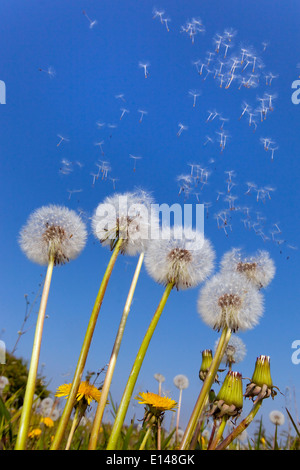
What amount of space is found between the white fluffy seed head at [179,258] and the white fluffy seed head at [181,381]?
7.02ft

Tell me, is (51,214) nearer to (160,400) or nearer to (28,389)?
(28,389)

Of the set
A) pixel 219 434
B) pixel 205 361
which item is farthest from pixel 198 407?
pixel 205 361

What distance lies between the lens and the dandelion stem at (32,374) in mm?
2223

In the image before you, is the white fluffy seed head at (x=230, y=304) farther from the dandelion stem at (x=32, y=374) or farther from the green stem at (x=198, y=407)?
the dandelion stem at (x=32, y=374)

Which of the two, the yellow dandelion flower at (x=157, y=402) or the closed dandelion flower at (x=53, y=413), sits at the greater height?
the yellow dandelion flower at (x=157, y=402)

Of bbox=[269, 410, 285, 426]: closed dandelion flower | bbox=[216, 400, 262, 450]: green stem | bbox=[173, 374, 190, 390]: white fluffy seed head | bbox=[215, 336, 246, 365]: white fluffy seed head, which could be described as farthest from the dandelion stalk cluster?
bbox=[269, 410, 285, 426]: closed dandelion flower

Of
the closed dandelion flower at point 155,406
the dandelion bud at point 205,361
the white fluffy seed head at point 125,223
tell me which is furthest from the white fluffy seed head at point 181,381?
the white fluffy seed head at point 125,223

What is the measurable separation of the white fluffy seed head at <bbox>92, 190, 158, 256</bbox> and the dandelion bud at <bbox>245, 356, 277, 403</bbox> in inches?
41.4

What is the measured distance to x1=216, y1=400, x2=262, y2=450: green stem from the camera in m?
2.35

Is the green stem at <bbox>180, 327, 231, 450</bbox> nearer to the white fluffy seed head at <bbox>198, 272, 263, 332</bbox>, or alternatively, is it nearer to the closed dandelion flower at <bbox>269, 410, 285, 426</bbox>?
the white fluffy seed head at <bbox>198, 272, 263, 332</bbox>

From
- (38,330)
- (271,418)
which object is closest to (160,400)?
(38,330)

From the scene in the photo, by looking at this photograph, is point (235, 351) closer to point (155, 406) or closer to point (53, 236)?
point (155, 406)

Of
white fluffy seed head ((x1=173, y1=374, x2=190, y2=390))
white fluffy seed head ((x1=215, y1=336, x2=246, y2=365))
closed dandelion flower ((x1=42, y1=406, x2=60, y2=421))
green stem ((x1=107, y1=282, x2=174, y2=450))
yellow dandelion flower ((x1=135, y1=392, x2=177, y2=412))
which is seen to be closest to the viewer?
green stem ((x1=107, y1=282, x2=174, y2=450))
